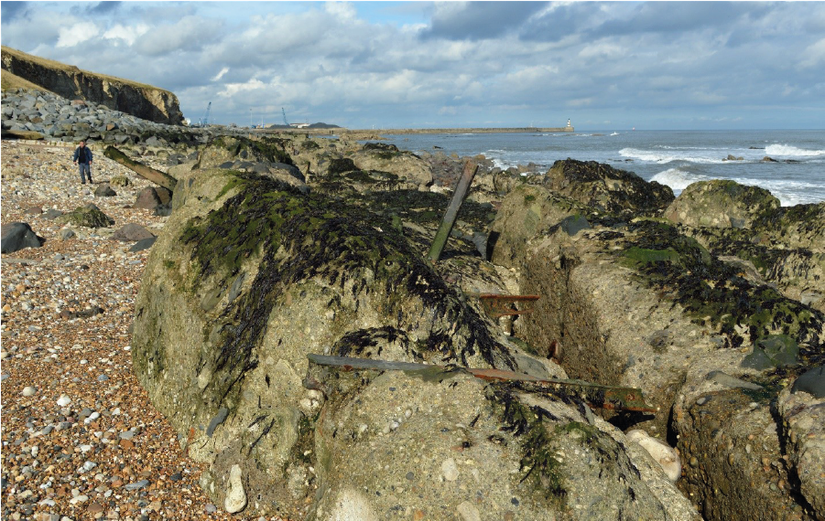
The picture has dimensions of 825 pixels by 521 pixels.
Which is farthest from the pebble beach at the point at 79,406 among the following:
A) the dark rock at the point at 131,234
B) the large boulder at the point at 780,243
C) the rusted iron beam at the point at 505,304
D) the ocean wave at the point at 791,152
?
the ocean wave at the point at 791,152

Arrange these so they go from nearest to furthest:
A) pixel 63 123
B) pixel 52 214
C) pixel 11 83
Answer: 1. pixel 52 214
2. pixel 63 123
3. pixel 11 83

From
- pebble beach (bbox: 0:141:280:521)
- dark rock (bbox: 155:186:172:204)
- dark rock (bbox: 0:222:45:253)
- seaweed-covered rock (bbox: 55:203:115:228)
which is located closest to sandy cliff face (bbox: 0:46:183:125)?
dark rock (bbox: 155:186:172:204)

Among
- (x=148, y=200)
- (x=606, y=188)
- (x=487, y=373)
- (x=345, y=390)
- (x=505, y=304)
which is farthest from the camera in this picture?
(x=148, y=200)

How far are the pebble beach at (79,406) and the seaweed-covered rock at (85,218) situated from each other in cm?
187

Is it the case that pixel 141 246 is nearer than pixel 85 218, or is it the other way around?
pixel 141 246

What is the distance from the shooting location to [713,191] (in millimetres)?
13797

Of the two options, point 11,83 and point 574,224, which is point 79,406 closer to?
point 574,224

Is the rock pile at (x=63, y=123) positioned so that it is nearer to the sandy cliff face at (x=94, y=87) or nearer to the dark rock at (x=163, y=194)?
the dark rock at (x=163, y=194)

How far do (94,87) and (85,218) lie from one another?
5626cm

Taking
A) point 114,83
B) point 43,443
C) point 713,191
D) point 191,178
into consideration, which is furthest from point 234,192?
point 114,83

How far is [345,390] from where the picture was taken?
4191mm

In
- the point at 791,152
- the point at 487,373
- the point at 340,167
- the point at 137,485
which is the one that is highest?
the point at 791,152

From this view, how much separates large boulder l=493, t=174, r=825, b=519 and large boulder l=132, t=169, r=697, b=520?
1.96 feet

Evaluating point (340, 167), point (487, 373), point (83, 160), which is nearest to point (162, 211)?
point (83, 160)
